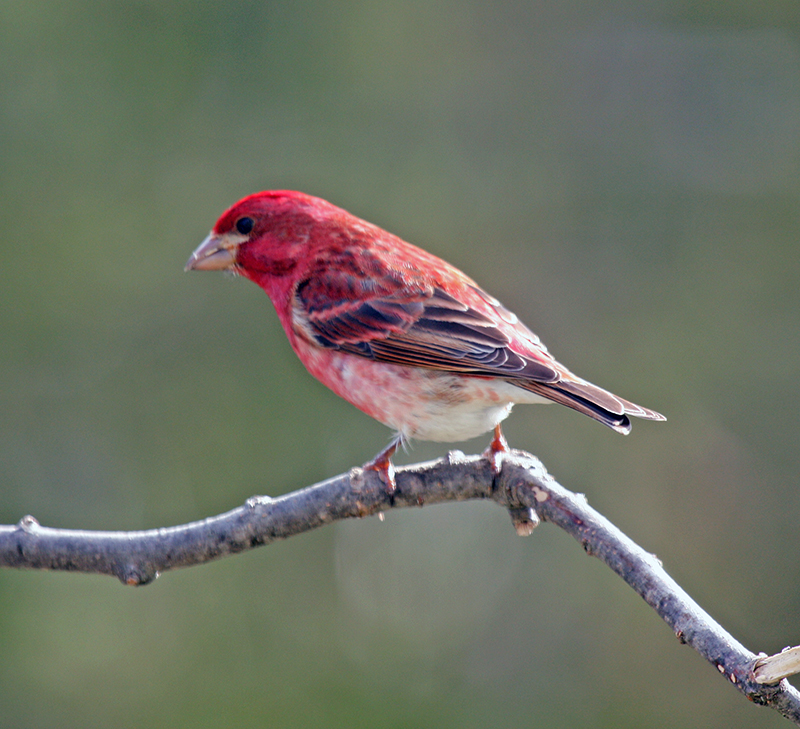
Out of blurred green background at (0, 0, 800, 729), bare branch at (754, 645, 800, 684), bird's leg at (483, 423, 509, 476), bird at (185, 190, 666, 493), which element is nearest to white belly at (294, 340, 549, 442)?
bird at (185, 190, 666, 493)

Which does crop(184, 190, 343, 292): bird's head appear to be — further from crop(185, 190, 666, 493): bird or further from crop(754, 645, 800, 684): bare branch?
crop(754, 645, 800, 684): bare branch

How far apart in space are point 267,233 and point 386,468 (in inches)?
62.5

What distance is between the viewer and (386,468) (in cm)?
366

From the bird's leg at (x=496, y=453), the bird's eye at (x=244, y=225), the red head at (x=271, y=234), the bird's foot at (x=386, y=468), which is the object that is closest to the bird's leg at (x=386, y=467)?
the bird's foot at (x=386, y=468)

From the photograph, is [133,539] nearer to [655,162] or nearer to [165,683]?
[165,683]

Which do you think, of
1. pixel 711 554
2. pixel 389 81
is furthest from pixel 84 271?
pixel 711 554

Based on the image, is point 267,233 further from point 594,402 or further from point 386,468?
point 594,402

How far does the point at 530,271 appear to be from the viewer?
28.5 feet

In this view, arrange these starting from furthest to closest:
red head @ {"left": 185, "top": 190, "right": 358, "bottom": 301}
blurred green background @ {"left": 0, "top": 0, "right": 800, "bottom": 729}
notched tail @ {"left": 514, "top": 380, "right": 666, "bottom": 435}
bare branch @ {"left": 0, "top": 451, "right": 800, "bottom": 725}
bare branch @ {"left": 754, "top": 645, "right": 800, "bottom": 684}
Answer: blurred green background @ {"left": 0, "top": 0, "right": 800, "bottom": 729} < red head @ {"left": 185, "top": 190, "right": 358, "bottom": 301} < notched tail @ {"left": 514, "top": 380, "right": 666, "bottom": 435} < bare branch @ {"left": 0, "top": 451, "right": 800, "bottom": 725} < bare branch @ {"left": 754, "top": 645, "right": 800, "bottom": 684}

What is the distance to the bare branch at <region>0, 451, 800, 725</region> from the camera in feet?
10.6

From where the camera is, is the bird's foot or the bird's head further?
the bird's head

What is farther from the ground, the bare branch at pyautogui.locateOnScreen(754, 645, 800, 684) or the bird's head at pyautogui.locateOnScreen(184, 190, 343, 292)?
the bird's head at pyautogui.locateOnScreen(184, 190, 343, 292)

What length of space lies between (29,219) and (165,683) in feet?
14.0

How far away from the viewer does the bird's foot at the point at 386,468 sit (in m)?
3.57
